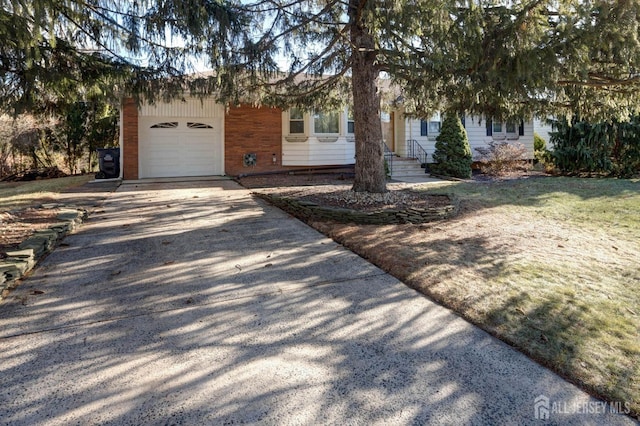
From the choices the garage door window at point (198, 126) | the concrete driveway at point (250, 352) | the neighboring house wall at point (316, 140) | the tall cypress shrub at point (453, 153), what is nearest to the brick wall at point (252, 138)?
the neighboring house wall at point (316, 140)

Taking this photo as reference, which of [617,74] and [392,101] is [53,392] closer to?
[617,74]

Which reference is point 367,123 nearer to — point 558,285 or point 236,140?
point 558,285

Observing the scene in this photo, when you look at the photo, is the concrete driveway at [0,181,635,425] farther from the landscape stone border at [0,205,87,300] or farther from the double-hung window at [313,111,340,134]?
the double-hung window at [313,111,340,134]

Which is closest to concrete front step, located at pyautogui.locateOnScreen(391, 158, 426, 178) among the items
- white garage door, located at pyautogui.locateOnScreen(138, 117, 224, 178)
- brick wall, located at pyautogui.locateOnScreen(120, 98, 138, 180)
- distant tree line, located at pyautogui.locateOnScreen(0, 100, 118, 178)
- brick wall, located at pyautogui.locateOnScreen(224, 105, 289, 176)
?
brick wall, located at pyautogui.locateOnScreen(224, 105, 289, 176)

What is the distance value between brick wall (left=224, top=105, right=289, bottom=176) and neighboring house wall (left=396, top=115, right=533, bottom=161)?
5.27 meters

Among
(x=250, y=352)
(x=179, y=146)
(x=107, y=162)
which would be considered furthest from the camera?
(x=179, y=146)

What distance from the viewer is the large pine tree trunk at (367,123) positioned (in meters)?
8.06

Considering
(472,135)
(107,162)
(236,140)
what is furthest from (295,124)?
(472,135)

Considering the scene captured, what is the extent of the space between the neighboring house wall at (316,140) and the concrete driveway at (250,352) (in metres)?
10.7

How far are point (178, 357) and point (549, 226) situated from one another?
19.9ft

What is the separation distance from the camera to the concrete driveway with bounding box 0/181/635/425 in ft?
7.55

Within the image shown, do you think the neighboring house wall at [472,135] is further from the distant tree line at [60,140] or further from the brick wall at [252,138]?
the distant tree line at [60,140]

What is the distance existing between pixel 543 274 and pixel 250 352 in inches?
125

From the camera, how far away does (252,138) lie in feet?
50.7
